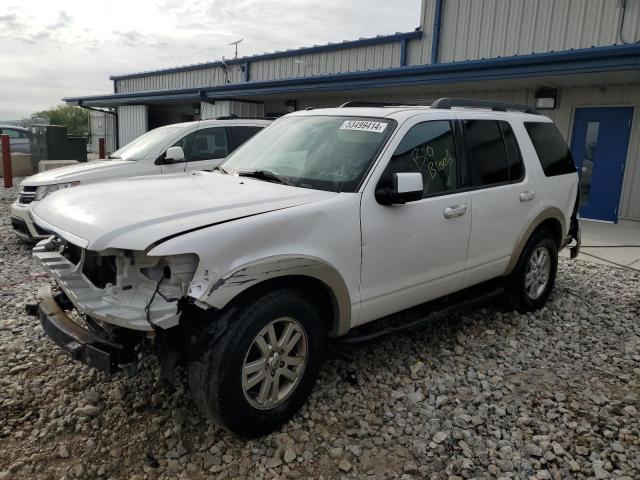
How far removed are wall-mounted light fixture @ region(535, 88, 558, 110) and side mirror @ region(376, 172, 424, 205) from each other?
8559 mm

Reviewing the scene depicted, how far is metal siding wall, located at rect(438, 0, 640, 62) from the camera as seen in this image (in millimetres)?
10391

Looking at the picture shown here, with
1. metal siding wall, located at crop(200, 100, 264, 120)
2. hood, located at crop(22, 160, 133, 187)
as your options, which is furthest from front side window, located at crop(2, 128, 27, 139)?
hood, located at crop(22, 160, 133, 187)

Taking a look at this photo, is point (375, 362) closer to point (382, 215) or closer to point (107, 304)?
point (382, 215)

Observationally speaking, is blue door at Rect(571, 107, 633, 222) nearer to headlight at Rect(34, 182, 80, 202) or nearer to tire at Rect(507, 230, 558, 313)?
tire at Rect(507, 230, 558, 313)

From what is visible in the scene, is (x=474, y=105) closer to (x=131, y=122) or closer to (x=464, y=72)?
(x=464, y=72)

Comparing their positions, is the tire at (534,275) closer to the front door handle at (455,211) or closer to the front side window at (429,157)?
the front door handle at (455,211)

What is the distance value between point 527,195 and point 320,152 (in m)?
2.07

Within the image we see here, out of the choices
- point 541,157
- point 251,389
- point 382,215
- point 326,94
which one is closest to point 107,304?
point 251,389

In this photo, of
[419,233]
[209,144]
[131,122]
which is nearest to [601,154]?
[209,144]

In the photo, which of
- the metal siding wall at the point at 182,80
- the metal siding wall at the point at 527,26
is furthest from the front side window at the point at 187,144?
the metal siding wall at the point at 182,80

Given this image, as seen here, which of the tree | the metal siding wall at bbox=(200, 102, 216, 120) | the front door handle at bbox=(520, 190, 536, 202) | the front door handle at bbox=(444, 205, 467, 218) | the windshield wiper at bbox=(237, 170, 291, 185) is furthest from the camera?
the tree

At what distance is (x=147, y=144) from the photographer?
7949 millimetres

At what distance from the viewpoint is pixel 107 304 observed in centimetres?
268

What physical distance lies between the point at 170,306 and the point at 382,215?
1456 millimetres
